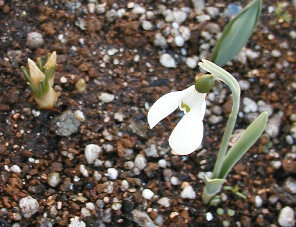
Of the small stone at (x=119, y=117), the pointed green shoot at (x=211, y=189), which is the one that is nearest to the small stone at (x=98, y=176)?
the small stone at (x=119, y=117)

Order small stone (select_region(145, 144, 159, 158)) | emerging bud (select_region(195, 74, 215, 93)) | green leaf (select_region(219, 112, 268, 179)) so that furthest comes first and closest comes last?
small stone (select_region(145, 144, 159, 158)) < green leaf (select_region(219, 112, 268, 179)) < emerging bud (select_region(195, 74, 215, 93))

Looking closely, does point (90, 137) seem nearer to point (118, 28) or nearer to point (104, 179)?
point (104, 179)

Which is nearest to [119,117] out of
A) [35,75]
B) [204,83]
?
[35,75]

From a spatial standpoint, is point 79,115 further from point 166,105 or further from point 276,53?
point 276,53

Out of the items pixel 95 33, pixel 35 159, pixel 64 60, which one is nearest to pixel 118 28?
pixel 95 33

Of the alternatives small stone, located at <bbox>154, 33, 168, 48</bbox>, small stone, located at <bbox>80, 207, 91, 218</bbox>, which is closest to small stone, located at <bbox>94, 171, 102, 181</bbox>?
small stone, located at <bbox>80, 207, 91, 218</bbox>

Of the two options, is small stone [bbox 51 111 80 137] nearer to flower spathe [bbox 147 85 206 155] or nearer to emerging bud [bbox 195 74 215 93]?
flower spathe [bbox 147 85 206 155]
